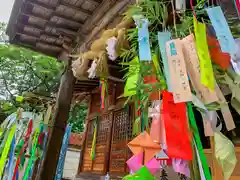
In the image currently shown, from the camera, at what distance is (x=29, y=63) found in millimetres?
10734

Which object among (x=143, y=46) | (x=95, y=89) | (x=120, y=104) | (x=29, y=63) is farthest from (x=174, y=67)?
(x=29, y=63)

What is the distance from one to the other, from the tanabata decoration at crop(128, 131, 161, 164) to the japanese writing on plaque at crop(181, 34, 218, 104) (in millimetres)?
419

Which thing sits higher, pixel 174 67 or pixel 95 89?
pixel 95 89

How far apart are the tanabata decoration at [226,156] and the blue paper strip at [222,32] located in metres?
0.50

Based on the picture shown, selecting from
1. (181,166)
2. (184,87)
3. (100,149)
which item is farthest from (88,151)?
(184,87)

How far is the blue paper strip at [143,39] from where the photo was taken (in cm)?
134

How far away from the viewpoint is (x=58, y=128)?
2.95m

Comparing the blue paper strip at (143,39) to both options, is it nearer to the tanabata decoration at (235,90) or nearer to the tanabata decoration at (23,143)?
the tanabata decoration at (235,90)

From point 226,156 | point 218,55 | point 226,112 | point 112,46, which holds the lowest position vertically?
point 226,156

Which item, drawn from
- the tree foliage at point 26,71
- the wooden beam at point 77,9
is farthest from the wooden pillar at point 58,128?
the tree foliage at point 26,71

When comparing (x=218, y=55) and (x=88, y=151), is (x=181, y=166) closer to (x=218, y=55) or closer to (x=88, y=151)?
(x=218, y=55)

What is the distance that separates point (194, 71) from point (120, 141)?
2.92 m

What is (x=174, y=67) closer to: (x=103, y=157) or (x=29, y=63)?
(x=103, y=157)

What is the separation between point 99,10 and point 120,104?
198 cm
